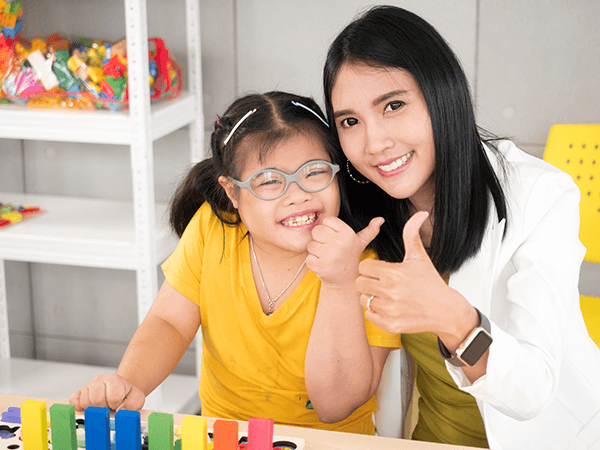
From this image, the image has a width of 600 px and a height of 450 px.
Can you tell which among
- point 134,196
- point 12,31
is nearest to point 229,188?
point 134,196

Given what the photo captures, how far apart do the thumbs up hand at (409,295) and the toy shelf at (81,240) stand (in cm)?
126

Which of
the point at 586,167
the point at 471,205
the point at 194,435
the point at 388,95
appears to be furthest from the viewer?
the point at 586,167

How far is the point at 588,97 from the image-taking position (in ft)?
6.90

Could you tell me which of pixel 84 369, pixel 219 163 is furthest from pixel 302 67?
pixel 84 369

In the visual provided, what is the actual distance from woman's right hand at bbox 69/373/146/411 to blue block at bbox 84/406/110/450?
16 cm

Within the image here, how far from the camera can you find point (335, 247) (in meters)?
1.17

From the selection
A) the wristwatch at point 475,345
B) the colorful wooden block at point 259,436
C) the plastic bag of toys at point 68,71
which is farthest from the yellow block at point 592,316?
the plastic bag of toys at point 68,71

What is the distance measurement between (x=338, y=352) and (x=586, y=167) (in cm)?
112

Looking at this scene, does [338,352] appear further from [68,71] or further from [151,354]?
[68,71]

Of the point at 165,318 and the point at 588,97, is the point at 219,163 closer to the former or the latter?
the point at 165,318

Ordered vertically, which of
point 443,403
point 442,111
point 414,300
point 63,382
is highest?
point 442,111

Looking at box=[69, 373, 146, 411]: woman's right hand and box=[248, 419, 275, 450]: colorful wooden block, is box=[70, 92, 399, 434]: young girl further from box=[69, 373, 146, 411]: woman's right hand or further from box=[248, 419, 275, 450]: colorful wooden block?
box=[248, 419, 275, 450]: colorful wooden block

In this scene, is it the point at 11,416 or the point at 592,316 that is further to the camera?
the point at 592,316

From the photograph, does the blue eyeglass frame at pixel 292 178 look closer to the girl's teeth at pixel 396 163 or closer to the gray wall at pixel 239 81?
the girl's teeth at pixel 396 163
